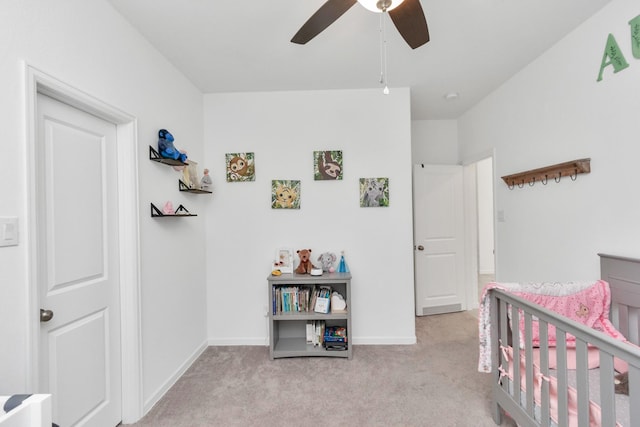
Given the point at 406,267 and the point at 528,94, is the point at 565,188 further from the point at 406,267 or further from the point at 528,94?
the point at 406,267

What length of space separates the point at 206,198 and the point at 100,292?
1315mm

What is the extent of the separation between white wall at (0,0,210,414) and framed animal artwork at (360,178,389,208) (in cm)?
159

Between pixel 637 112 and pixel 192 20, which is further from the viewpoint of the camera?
pixel 192 20

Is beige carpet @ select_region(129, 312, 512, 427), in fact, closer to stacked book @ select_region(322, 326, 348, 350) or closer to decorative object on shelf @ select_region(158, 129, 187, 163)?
stacked book @ select_region(322, 326, 348, 350)

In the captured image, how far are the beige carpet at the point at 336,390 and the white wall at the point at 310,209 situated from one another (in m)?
0.32

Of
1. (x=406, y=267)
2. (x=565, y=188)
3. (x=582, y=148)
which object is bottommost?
(x=406, y=267)

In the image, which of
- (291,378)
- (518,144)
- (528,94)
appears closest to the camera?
(291,378)

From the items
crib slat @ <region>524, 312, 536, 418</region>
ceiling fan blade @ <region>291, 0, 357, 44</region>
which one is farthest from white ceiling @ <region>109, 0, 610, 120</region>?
crib slat @ <region>524, 312, 536, 418</region>

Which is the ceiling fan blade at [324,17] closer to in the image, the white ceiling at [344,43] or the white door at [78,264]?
the white ceiling at [344,43]

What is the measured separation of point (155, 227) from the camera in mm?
1968

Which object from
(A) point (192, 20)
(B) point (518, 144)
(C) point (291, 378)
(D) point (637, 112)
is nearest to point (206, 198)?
(A) point (192, 20)

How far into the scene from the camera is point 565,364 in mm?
1167

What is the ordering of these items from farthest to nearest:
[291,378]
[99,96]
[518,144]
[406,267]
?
[406,267]
[518,144]
[291,378]
[99,96]

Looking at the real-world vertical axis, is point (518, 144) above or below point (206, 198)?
above
